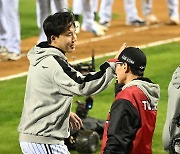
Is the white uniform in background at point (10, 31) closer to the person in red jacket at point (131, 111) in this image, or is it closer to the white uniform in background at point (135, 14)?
the white uniform in background at point (135, 14)

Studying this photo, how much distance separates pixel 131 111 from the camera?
527 centimetres

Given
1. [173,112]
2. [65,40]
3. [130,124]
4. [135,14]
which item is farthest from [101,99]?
[135,14]

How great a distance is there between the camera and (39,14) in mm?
13828

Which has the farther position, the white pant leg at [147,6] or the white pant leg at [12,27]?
the white pant leg at [147,6]

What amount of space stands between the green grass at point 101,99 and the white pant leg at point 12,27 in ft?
4.60

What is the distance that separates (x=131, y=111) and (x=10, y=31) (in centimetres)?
866

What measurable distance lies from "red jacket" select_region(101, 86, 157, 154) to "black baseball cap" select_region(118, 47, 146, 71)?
16 centimetres

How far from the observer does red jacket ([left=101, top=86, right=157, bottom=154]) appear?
17.2ft

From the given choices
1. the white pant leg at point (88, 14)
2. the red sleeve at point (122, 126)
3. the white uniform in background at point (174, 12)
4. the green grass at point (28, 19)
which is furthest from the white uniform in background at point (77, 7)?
the red sleeve at point (122, 126)

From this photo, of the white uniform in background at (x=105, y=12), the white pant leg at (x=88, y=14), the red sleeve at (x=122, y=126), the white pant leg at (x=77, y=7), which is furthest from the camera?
the white uniform in background at (x=105, y=12)

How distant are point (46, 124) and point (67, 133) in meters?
0.22

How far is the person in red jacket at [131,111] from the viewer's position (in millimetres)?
5254

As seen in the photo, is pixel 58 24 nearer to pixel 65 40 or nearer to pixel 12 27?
pixel 65 40

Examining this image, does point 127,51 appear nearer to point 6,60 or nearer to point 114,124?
point 114,124
